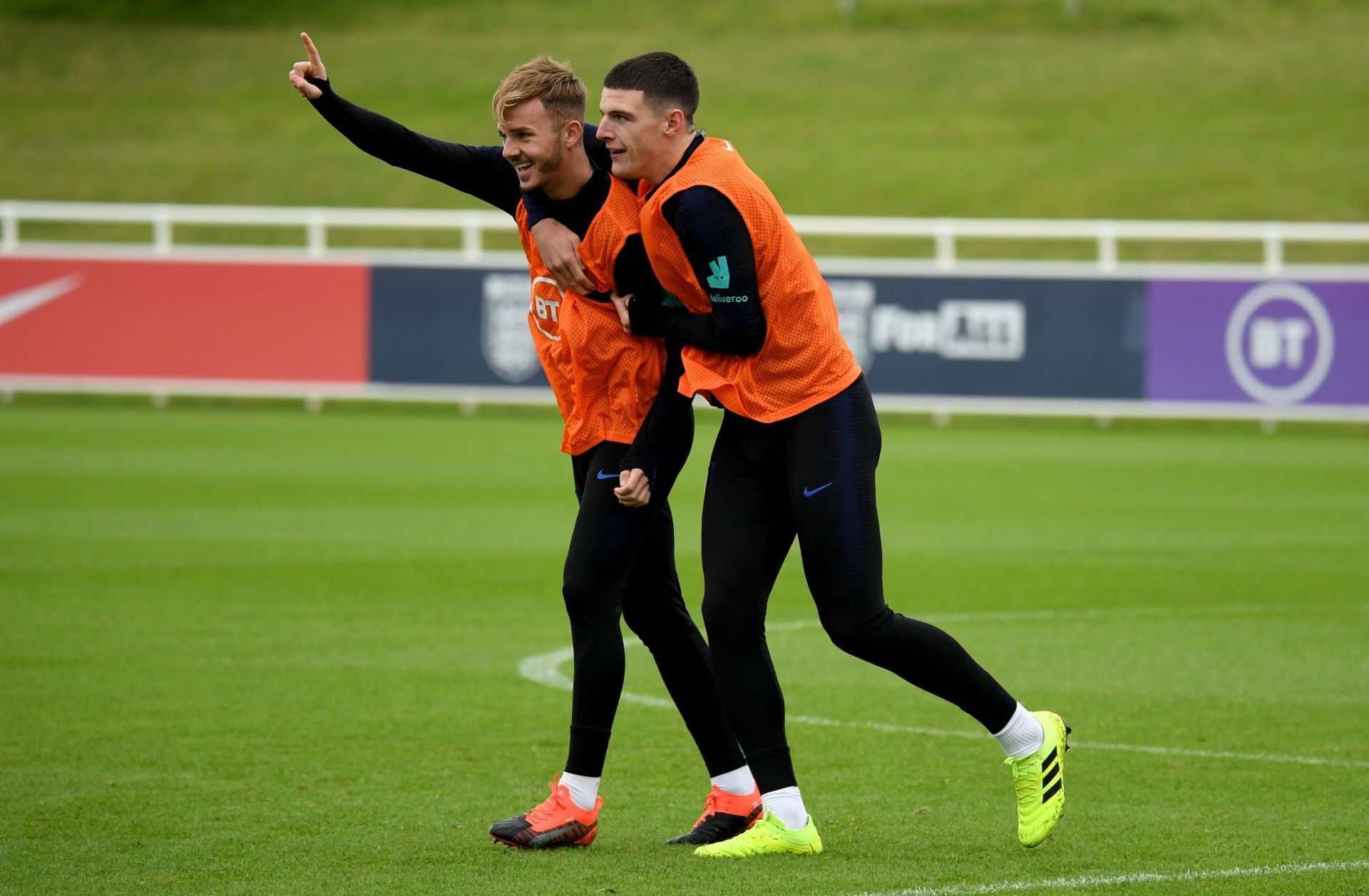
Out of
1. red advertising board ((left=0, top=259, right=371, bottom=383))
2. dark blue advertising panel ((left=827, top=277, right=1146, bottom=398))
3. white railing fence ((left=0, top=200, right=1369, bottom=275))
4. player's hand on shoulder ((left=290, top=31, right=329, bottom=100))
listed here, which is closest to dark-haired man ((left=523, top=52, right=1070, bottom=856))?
player's hand on shoulder ((left=290, top=31, right=329, bottom=100))

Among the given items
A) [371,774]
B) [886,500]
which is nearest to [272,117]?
[886,500]

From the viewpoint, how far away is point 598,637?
5.66 m

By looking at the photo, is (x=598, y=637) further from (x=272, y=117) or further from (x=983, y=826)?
(x=272, y=117)

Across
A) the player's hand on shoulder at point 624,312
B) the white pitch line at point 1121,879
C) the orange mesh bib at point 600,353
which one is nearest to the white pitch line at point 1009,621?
the white pitch line at point 1121,879

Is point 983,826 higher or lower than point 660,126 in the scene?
lower

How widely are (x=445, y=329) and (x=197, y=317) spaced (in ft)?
9.22

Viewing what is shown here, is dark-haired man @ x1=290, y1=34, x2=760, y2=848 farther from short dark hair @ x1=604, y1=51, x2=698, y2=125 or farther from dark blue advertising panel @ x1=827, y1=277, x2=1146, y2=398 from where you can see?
dark blue advertising panel @ x1=827, y1=277, x2=1146, y2=398

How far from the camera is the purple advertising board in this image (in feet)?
67.5

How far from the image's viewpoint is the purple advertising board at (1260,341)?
67.5 ft

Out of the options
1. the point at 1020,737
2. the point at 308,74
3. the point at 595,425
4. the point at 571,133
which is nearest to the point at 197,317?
the point at 308,74

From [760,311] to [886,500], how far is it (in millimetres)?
10223

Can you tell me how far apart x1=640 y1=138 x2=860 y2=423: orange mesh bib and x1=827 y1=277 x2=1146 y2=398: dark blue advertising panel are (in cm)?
1573

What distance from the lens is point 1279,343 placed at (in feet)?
68.4

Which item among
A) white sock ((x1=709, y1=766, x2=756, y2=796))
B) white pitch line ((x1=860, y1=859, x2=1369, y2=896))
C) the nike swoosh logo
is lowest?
white pitch line ((x1=860, y1=859, x2=1369, y2=896))
